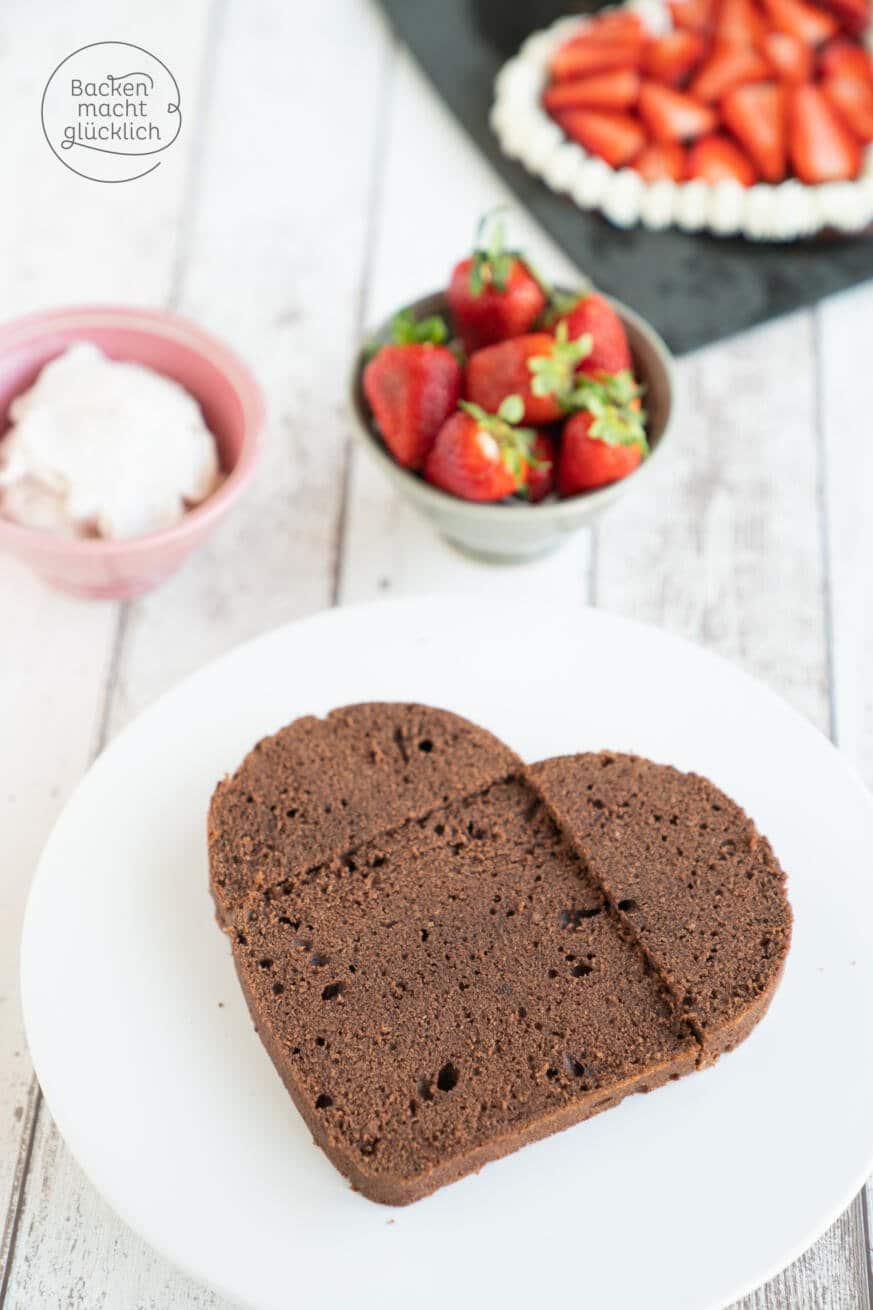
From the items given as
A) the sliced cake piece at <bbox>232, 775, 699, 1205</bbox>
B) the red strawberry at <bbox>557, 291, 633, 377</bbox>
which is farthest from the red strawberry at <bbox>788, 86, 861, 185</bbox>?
the sliced cake piece at <bbox>232, 775, 699, 1205</bbox>

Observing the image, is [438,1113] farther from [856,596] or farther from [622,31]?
[622,31]

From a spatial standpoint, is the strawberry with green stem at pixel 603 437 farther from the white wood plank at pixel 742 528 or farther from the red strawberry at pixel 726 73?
the red strawberry at pixel 726 73

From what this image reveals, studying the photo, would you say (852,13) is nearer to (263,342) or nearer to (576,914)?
(263,342)

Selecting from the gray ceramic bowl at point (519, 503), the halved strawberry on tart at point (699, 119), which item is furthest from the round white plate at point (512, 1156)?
the halved strawberry on tart at point (699, 119)

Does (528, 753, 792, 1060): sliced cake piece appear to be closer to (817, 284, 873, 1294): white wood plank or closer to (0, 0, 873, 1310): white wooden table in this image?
(0, 0, 873, 1310): white wooden table

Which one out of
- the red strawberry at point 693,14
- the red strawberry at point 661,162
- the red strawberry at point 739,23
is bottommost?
the red strawberry at point 661,162

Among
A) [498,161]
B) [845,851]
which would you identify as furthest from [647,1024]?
[498,161]

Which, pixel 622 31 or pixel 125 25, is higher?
pixel 125 25
